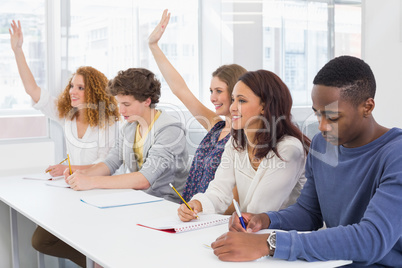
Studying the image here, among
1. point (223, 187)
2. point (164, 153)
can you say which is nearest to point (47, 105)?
point (164, 153)

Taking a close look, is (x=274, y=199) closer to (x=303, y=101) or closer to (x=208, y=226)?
(x=208, y=226)

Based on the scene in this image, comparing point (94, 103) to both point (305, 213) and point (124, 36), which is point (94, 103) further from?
point (305, 213)

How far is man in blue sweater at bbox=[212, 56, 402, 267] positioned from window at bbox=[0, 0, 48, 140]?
8.19ft

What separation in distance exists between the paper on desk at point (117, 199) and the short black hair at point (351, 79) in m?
1.06

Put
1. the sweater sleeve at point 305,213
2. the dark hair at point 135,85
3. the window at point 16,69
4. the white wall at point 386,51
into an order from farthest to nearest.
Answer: the window at point 16,69
the white wall at point 386,51
the dark hair at point 135,85
the sweater sleeve at point 305,213

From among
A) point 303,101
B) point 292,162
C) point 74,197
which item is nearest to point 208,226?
point 292,162

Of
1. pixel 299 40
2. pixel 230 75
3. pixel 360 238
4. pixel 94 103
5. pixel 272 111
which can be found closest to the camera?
pixel 360 238

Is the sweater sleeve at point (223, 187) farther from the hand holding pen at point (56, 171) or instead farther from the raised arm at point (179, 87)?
the hand holding pen at point (56, 171)

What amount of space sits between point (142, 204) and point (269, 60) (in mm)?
2774

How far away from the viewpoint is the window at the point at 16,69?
3.56 metres

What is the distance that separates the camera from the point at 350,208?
1.53 metres

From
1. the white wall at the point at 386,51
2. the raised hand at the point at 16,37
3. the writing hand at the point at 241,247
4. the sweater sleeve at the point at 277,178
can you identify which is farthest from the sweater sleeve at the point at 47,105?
the writing hand at the point at 241,247

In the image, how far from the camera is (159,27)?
308 cm

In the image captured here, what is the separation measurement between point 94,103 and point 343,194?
7.05ft
